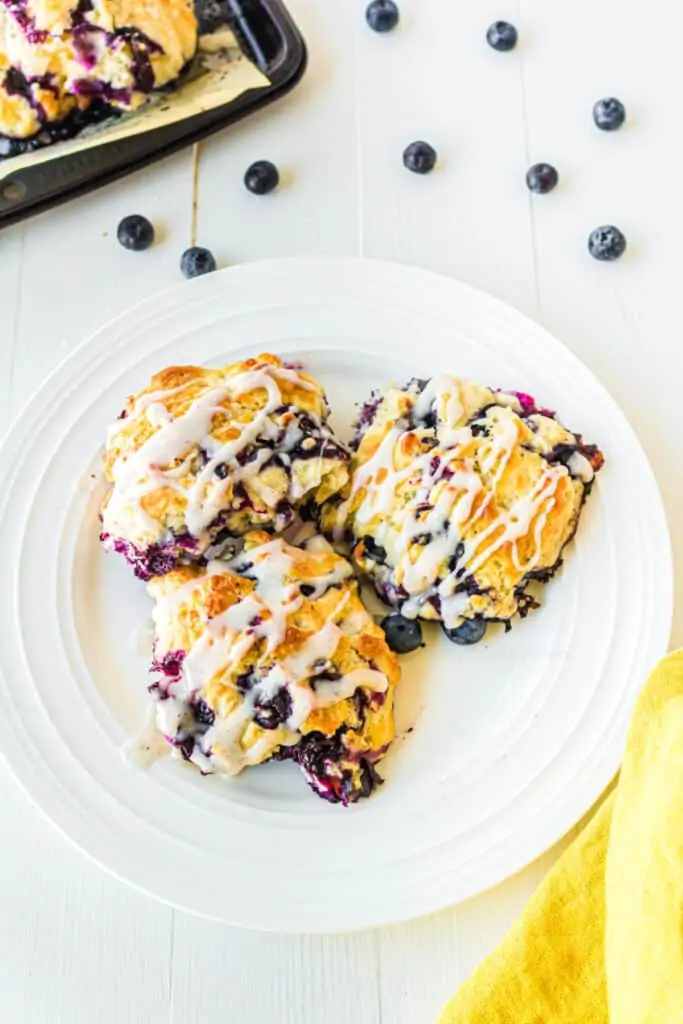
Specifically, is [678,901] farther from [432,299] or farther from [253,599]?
[432,299]

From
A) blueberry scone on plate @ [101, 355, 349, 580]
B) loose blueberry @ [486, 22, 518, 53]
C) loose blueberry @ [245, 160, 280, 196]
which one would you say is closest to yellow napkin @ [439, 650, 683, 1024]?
blueberry scone on plate @ [101, 355, 349, 580]

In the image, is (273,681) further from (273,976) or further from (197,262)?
(197,262)

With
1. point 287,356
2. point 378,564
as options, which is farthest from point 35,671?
point 287,356

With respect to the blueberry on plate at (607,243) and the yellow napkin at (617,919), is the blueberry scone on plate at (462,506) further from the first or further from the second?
the blueberry on plate at (607,243)

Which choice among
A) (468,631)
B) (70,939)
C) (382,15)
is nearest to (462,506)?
(468,631)

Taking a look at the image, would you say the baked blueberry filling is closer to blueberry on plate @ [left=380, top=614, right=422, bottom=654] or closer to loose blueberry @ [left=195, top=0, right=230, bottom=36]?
blueberry on plate @ [left=380, top=614, right=422, bottom=654]

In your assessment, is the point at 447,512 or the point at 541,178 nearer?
the point at 447,512
